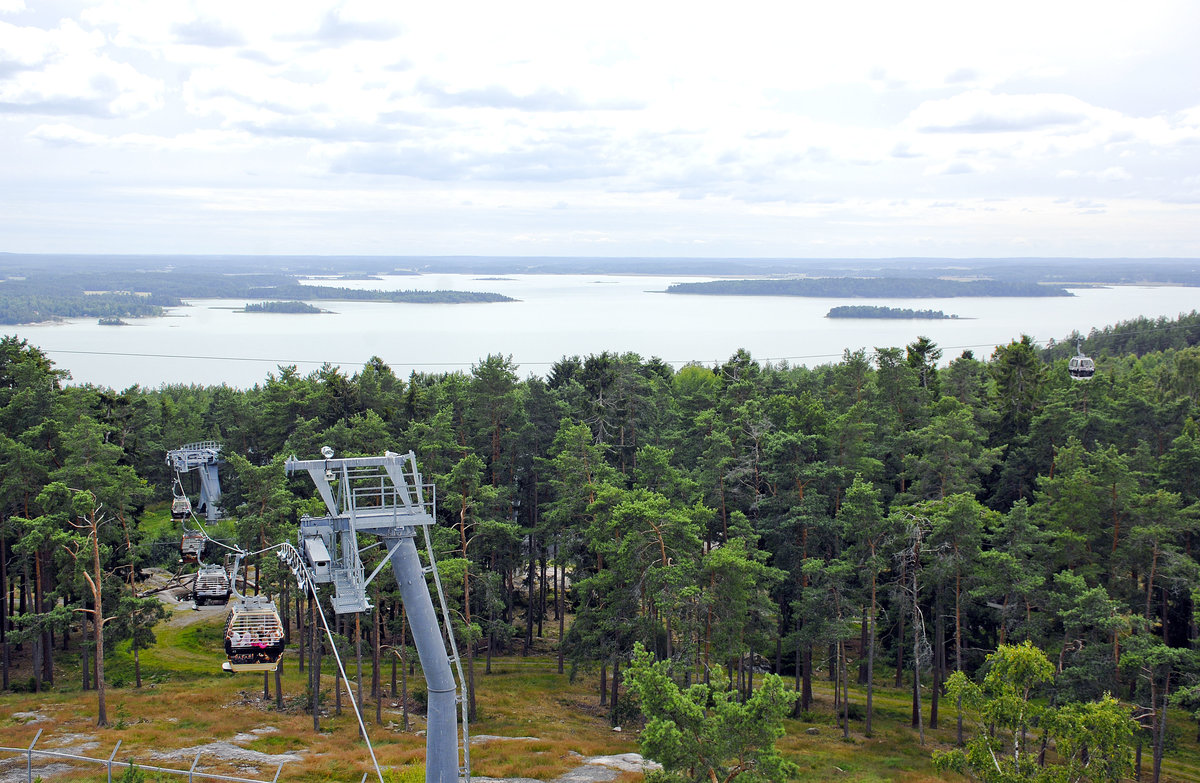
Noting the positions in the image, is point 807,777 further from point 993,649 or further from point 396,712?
point 396,712

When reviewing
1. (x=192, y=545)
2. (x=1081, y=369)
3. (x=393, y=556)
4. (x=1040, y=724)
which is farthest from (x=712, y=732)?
(x=1081, y=369)

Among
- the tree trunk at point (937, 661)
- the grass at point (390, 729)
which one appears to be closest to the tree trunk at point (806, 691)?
the grass at point (390, 729)

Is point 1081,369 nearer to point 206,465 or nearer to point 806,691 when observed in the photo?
point 806,691

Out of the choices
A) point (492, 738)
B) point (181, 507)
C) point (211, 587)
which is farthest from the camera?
point (181, 507)

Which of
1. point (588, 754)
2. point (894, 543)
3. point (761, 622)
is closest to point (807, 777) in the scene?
point (761, 622)

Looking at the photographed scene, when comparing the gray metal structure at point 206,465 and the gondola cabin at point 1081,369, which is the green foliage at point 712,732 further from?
the gondola cabin at point 1081,369

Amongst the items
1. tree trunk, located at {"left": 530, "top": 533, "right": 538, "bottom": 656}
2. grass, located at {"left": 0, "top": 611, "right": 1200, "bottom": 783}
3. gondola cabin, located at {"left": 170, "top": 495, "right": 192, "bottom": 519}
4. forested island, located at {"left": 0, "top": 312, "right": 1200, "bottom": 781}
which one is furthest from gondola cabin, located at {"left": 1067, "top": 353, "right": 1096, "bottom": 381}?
gondola cabin, located at {"left": 170, "top": 495, "right": 192, "bottom": 519}
